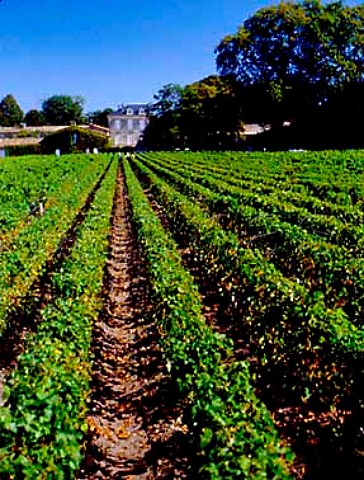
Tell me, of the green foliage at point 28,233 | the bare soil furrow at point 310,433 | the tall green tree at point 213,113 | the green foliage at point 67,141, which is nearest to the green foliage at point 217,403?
the bare soil furrow at point 310,433

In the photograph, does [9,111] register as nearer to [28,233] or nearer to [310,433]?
[28,233]

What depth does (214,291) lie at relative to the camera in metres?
10.3

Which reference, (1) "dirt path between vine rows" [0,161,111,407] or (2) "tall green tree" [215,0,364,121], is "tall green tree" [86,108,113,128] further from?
(1) "dirt path between vine rows" [0,161,111,407]

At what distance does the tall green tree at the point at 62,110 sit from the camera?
14988 cm

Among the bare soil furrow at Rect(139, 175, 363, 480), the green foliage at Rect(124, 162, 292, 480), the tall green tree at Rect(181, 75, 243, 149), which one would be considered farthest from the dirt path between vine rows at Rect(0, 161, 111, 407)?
the tall green tree at Rect(181, 75, 243, 149)

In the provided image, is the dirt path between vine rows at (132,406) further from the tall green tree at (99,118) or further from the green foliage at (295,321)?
the tall green tree at (99,118)

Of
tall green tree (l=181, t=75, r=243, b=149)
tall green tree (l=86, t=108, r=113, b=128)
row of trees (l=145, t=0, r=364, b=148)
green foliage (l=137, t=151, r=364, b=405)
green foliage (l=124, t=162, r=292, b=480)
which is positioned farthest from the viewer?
tall green tree (l=86, t=108, r=113, b=128)

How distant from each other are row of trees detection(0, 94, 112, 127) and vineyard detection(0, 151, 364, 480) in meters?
142

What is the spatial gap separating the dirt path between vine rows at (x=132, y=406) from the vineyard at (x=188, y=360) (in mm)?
20

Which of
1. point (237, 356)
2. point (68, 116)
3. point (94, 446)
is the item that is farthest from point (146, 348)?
point (68, 116)

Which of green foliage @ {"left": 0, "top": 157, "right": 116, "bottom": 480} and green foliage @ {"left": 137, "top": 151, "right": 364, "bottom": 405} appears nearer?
green foliage @ {"left": 0, "top": 157, "right": 116, "bottom": 480}

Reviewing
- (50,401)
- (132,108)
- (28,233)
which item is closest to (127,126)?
(132,108)

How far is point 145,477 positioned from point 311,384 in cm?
183

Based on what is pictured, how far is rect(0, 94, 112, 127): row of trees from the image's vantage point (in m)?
149
